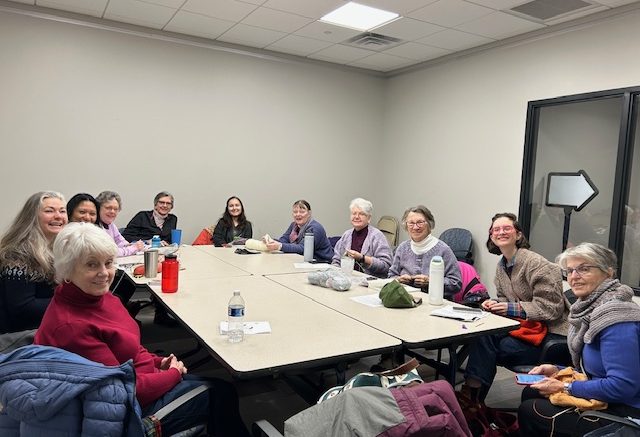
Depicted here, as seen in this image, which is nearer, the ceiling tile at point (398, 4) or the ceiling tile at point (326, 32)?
the ceiling tile at point (398, 4)

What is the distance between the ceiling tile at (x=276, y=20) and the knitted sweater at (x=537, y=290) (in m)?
3.09

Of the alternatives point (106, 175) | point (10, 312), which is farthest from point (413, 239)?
point (106, 175)

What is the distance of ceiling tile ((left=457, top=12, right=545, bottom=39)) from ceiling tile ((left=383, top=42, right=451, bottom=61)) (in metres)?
0.69

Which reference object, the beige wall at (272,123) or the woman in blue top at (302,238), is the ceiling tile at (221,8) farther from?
the woman in blue top at (302,238)

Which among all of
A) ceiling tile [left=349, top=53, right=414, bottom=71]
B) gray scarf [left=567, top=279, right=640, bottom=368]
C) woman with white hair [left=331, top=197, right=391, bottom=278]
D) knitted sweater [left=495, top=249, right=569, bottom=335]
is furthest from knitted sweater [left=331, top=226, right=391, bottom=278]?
ceiling tile [left=349, top=53, right=414, bottom=71]

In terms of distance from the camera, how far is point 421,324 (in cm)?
229

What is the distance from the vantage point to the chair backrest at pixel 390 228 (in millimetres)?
6668

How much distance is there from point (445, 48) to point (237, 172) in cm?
282

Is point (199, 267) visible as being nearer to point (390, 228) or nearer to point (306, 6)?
point (306, 6)

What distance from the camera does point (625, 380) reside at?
5.80 ft

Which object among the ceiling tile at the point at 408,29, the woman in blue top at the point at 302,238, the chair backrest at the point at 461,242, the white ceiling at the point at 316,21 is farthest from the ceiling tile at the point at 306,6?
the chair backrest at the point at 461,242

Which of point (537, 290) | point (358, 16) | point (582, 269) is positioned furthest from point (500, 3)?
point (582, 269)

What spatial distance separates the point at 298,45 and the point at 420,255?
3366 millimetres

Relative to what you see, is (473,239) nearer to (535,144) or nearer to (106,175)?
(535,144)
